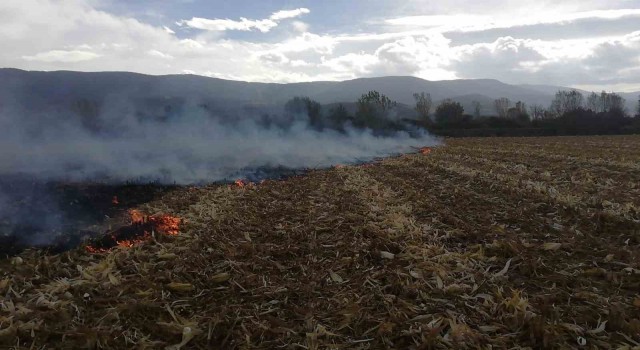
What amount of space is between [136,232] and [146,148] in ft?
32.1

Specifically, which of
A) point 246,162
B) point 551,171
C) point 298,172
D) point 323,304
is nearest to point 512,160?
point 551,171

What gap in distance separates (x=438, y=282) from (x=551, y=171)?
12.5m

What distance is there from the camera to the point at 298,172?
1725cm

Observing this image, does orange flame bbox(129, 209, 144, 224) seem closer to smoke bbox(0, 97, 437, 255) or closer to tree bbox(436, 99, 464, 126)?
smoke bbox(0, 97, 437, 255)

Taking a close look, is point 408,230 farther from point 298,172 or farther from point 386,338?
point 298,172

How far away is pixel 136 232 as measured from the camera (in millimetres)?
7164

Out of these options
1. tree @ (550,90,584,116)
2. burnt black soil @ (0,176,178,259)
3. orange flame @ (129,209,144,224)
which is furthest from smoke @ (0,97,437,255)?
tree @ (550,90,584,116)

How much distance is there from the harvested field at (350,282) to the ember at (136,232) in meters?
0.20

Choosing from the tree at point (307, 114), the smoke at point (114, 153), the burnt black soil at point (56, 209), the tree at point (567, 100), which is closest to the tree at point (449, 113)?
the tree at point (307, 114)

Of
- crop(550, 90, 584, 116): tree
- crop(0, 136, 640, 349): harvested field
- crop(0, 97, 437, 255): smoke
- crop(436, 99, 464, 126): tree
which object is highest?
crop(550, 90, 584, 116): tree

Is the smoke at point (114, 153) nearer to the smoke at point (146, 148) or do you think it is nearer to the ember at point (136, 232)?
the smoke at point (146, 148)

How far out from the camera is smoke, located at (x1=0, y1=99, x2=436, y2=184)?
1214 cm

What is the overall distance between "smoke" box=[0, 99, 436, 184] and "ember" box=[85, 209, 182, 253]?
4.53m

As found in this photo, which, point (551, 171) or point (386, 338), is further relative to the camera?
point (551, 171)
